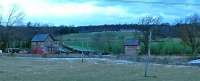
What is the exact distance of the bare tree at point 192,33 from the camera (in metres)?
83.8

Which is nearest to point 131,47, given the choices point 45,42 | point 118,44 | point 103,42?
point 118,44

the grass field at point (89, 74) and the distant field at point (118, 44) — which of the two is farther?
the distant field at point (118, 44)

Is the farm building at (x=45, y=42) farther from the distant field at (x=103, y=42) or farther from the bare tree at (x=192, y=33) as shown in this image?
the bare tree at (x=192, y=33)

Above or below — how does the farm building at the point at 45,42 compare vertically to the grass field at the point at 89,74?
above

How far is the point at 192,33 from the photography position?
88000 millimetres

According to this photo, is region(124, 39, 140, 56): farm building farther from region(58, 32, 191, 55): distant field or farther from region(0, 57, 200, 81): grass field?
region(0, 57, 200, 81): grass field

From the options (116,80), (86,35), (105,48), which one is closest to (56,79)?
(116,80)

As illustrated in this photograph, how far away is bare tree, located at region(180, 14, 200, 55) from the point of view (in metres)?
83.8

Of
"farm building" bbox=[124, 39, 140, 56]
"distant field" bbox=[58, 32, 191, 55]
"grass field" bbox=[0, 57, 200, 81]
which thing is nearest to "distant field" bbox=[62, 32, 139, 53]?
"distant field" bbox=[58, 32, 191, 55]

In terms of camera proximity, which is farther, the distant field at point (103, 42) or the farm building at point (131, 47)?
the distant field at point (103, 42)

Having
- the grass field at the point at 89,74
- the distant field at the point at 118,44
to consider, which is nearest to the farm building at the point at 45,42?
the distant field at the point at 118,44

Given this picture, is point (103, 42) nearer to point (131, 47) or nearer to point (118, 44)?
point (118, 44)

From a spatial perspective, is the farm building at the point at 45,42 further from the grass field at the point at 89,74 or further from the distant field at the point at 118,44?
the grass field at the point at 89,74

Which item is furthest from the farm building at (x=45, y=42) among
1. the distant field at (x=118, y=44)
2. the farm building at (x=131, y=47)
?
the farm building at (x=131, y=47)
